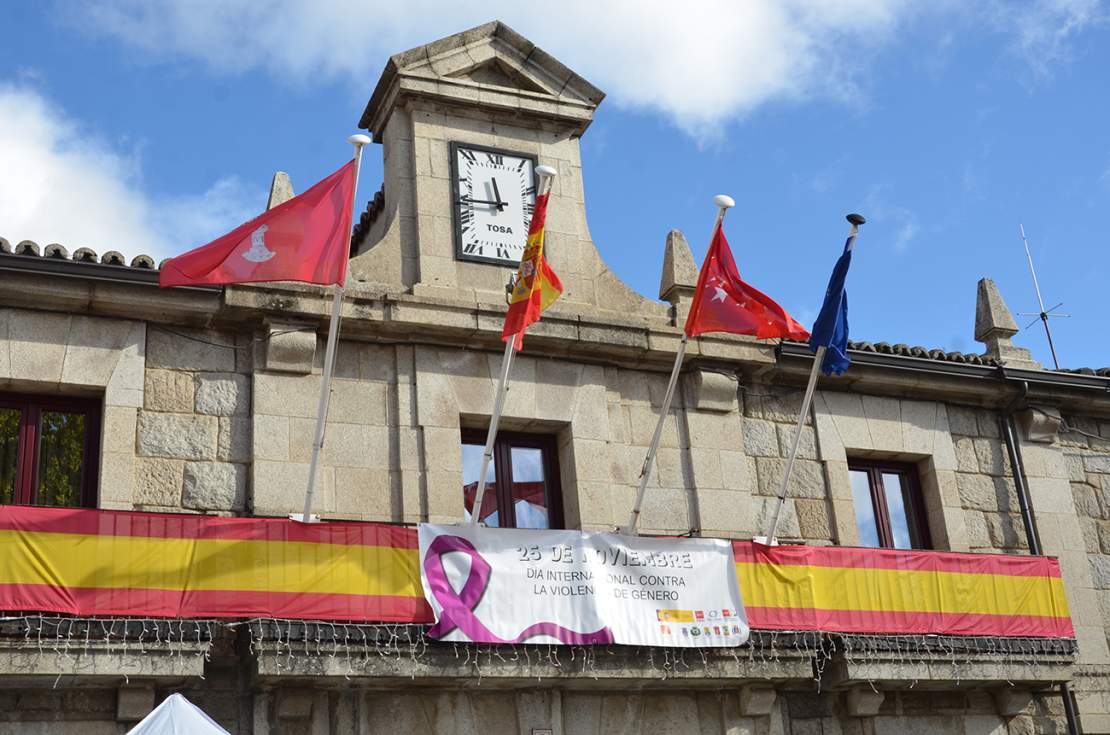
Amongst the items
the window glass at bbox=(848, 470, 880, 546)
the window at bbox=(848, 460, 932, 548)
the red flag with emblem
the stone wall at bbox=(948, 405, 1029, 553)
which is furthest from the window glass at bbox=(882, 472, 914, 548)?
the red flag with emblem

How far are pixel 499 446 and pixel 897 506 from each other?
4.74 meters

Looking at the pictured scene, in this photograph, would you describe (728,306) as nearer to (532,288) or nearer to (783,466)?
(532,288)

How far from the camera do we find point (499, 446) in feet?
45.6

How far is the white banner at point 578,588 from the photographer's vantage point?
12281 mm

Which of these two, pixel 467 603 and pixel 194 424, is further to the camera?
pixel 194 424

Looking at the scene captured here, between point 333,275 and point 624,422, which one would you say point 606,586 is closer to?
point 624,422

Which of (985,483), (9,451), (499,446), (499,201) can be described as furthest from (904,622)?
(9,451)

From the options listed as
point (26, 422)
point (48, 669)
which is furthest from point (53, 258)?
point (48, 669)

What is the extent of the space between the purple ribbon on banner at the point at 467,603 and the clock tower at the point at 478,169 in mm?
2645

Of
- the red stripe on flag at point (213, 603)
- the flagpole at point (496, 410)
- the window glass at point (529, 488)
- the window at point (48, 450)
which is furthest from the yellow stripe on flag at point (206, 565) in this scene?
the window glass at point (529, 488)

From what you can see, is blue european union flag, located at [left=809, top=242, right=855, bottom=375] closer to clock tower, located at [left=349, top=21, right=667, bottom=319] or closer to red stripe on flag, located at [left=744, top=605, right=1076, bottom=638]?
clock tower, located at [left=349, top=21, right=667, bottom=319]

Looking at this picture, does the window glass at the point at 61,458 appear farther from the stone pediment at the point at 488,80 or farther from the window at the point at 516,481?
the stone pediment at the point at 488,80

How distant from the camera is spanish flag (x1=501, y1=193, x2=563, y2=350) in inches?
480

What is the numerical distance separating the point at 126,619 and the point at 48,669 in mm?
724
